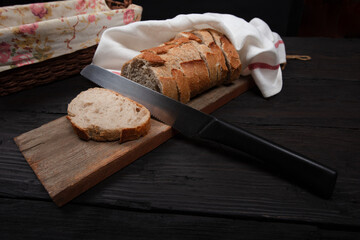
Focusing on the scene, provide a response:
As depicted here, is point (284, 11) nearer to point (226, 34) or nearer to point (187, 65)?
point (226, 34)

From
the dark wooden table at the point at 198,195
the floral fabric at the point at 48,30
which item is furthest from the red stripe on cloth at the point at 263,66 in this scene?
the floral fabric at the point at 48,30

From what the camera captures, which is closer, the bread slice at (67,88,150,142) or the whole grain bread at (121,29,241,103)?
the bread slice at (67,88,150,142)

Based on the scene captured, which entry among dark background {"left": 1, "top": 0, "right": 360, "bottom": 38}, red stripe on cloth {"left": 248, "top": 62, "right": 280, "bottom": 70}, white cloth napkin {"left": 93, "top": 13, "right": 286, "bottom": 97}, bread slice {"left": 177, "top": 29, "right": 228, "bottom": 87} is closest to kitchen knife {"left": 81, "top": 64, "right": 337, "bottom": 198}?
white cloth napkin {"left": 93, "top": 13, "right": 286, "bottom": 97}

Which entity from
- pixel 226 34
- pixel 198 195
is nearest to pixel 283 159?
pixel 198 195

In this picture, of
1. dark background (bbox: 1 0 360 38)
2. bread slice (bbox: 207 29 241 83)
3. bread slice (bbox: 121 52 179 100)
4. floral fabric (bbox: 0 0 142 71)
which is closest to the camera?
bread slice (bbox: 121 52 179 100)

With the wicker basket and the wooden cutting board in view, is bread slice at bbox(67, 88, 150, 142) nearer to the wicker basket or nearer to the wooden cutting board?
the wooden cutting board

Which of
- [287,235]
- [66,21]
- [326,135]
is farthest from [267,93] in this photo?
[66,21]
